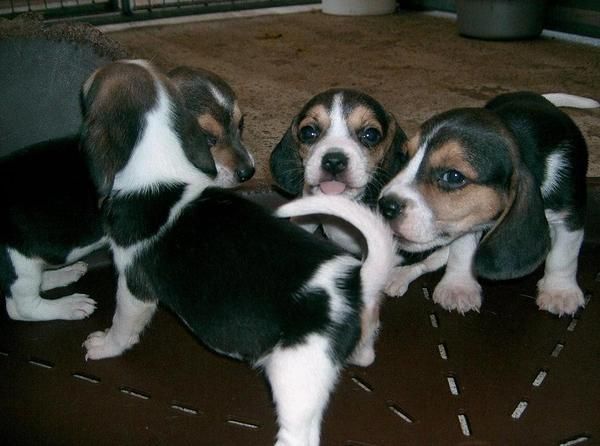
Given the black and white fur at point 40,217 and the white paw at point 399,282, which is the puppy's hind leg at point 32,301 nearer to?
the black and white fur at point 40,217

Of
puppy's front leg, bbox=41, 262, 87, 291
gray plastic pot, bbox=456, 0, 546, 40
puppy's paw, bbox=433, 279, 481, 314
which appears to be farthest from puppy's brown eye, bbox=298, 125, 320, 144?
gray plastic pot, bbox=456, 0, 546, 40

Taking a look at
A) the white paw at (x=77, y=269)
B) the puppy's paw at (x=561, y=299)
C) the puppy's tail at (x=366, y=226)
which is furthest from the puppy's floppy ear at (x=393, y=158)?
the white paw at (x=77, y=269)

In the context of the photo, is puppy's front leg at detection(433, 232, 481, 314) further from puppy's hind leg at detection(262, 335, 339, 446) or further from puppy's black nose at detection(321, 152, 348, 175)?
puppy's hind leg at detection(262, 335, 339, 446)

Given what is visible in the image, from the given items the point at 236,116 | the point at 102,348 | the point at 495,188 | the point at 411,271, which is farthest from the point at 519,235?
the point at 102,348

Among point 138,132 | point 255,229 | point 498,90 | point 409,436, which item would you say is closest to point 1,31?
point 138,132

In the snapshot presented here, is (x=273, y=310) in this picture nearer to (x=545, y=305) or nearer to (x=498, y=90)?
(x=545, y=305)
